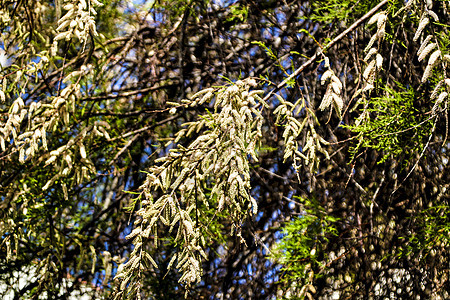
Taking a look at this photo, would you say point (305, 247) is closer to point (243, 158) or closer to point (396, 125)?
point (396, 125)

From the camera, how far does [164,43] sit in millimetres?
2887

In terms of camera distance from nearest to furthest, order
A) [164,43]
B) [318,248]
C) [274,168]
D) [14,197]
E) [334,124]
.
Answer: [14,197]
[318,248]
[334,124]
[274,168]
[164,43]

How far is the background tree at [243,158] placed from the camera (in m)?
1.45

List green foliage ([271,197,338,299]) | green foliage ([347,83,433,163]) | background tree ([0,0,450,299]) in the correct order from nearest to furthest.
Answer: background tree ([0,0,450,299]) < green foliage ([347,83,433,163]) < green foliage ([271,197,338,299])

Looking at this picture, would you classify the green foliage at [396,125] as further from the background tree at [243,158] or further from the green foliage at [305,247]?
the green foliage at [305,247]

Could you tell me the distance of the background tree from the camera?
1.45 metres

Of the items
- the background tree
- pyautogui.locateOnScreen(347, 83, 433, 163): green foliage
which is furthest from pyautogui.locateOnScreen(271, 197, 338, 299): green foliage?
pyautogui.locateOnScreen(347, 83, 433, 163): green foliage

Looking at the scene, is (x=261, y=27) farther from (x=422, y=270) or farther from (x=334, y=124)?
(x=422, y=270)

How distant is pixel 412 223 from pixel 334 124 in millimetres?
681

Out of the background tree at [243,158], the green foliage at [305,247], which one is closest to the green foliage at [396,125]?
the background tree at [243,158]

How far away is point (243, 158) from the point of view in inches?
53.2

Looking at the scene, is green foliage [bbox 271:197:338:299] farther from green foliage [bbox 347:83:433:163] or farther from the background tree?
green foliage [bbox 347:83:433:163]

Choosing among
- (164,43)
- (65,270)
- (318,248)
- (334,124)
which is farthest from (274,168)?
(65,270)

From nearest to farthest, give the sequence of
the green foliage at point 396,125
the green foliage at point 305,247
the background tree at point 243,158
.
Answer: the background tree at point 243,158
the green foliage at point 396,125
the green foliage at point 305,247
